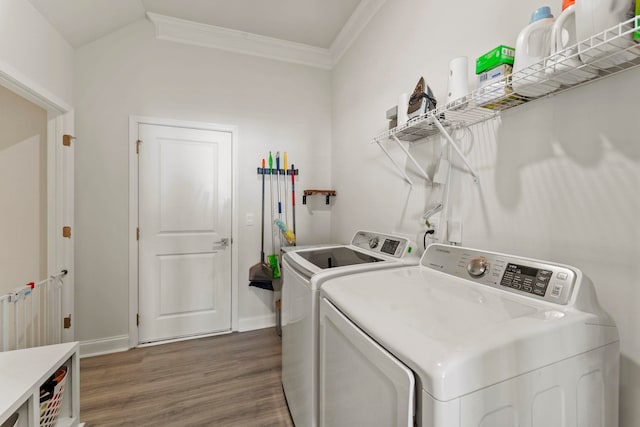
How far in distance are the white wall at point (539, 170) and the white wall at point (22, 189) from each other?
2813mm

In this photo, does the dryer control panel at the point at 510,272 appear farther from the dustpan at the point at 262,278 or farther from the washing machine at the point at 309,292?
the dustpan at the point at 262,278

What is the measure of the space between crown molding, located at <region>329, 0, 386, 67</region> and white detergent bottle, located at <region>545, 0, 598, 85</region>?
164cm

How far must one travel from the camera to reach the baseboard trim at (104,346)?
89.7 inches

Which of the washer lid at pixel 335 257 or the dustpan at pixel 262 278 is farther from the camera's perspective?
the dustpan at pixel 262 278

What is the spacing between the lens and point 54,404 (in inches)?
52.0

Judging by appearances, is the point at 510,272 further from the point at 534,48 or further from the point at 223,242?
the point at 223,242

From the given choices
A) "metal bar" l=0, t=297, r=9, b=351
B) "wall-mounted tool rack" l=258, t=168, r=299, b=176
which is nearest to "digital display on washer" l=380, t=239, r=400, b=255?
"wall-mounted tool rack" l=258, t=168, r=299, b=176

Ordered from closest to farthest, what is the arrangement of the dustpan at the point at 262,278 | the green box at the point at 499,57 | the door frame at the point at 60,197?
the green box at the point at 499,57 < the door frame at the point at 60,197 < the dustpan at the point at 262,278

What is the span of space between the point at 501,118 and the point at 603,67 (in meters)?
0.39

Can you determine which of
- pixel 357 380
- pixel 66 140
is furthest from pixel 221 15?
pixel 357 380

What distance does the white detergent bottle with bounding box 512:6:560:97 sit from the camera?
0.87m

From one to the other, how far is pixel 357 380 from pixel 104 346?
2605mm

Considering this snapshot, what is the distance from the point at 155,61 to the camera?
2.45 metres

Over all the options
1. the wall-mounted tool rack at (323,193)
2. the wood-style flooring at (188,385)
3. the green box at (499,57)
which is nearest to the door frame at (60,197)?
the wood-style flooring at (188,385)
